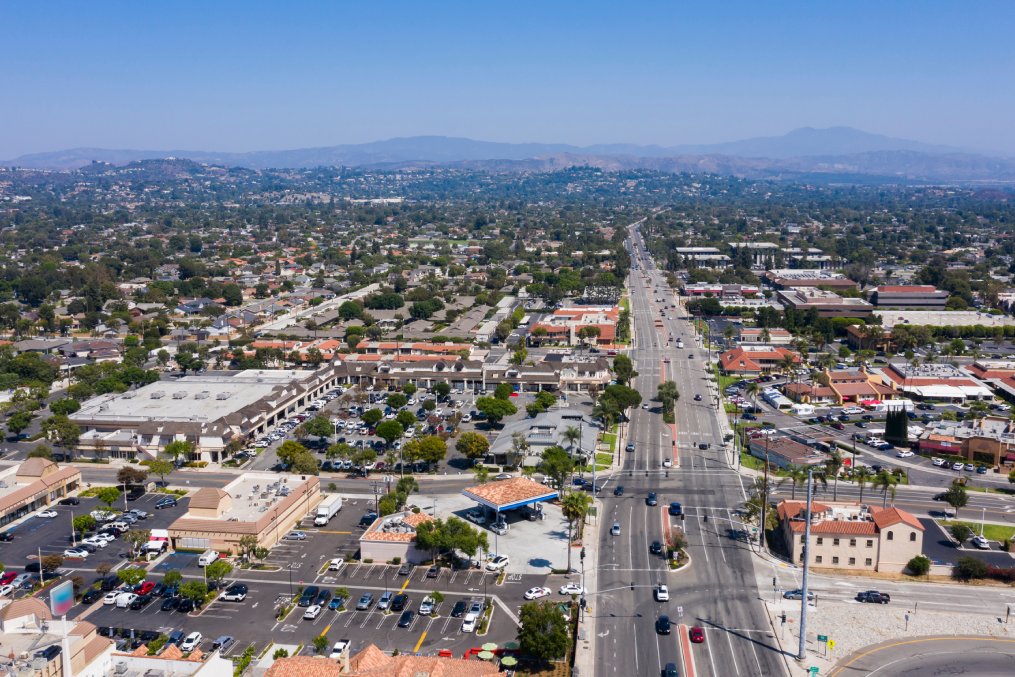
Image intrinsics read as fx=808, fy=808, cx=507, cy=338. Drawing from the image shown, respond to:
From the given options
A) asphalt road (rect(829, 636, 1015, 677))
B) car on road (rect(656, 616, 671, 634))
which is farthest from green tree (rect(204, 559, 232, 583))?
asphalt road (rect(829, 636, 1015, 677))

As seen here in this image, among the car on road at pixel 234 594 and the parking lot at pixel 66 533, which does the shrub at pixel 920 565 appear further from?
the parking lot at pixel 66 533

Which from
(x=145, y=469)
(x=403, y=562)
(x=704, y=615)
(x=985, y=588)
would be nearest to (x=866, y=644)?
(x=704, y=615)

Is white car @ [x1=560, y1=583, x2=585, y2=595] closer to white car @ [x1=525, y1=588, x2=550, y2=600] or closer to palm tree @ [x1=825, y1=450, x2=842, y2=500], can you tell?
white car @ [x1=525, y1=588, x2=550, y2=600]

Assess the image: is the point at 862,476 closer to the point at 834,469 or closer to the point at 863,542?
the point at 834,469

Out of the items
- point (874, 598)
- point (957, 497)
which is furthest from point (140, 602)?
point (957, 497)

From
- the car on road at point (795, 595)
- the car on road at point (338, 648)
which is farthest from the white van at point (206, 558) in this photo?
the car on road at point (795, 595)
